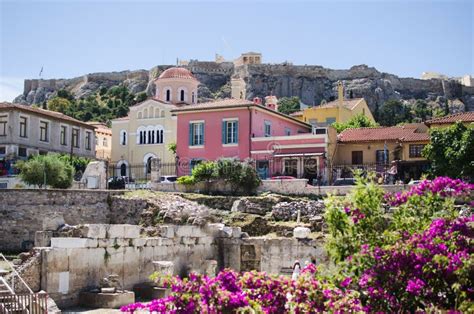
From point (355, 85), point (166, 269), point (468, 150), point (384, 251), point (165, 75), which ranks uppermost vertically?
point (355, 85)

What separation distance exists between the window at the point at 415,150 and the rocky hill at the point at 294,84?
70.5m

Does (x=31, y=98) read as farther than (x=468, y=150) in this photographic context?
Yes

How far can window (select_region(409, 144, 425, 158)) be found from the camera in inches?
1791

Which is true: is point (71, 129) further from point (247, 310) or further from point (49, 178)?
point (247, 310)

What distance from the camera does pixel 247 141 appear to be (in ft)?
143

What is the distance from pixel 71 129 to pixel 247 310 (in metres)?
49.2

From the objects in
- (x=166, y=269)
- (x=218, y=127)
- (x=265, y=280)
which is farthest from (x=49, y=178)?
(x=265, y=280)

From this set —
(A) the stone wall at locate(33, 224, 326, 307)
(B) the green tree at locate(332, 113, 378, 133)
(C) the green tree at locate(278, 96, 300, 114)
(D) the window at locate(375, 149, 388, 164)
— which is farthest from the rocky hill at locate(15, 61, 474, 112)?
(A) the stone wall at locate(33, 224, 326, 307)

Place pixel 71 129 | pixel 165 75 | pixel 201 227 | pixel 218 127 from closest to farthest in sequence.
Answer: pixel 201 227 < pixel 218 127 < pixel 71 129 < pixel 165 75

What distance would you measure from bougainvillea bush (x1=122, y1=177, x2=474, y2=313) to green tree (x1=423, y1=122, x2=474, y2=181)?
2407 cm

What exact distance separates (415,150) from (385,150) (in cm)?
192

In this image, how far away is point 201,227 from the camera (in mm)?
26766

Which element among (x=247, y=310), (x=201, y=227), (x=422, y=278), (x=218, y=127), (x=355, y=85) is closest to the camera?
(x=247, y=310)

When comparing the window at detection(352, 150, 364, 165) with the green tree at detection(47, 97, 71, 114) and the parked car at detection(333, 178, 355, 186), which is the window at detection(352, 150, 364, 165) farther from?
the green tree at detection(47, 97, 71, 114)
